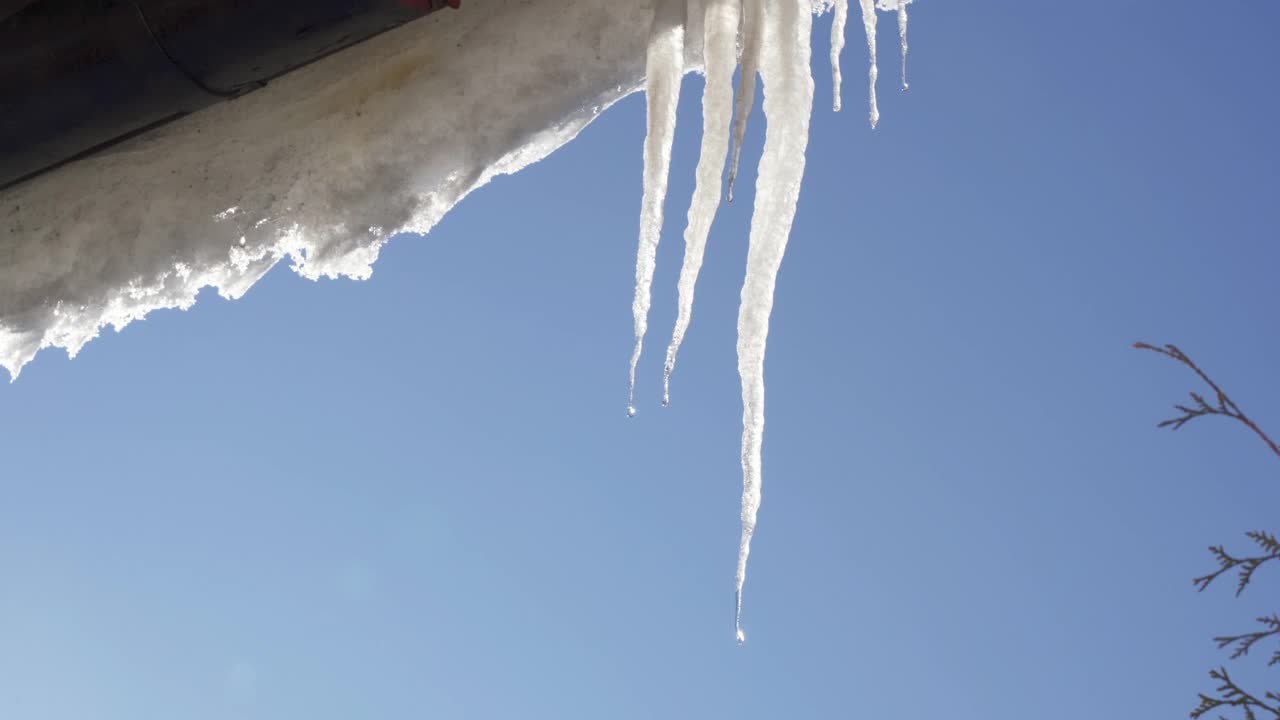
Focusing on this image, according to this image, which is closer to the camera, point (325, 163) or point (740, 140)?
point (740, 140)

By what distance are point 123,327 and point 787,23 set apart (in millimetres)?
1062

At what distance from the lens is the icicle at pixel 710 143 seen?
4.30ft

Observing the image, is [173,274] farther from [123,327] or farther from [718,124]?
[718,124]

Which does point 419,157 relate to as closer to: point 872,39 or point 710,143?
point 710,143

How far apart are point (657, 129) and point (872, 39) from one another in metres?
0.36

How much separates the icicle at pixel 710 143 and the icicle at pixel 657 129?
4 centimetres

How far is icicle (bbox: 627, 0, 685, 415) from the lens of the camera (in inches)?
51.6

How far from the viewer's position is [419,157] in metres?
1.38

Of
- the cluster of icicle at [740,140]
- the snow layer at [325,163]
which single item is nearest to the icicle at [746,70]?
the cluster of icicle at [740,140]

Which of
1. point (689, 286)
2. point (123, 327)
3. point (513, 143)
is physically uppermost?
point (513, 143)

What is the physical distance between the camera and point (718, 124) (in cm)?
134

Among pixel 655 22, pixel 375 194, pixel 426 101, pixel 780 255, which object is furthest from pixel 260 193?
pixel 780 255

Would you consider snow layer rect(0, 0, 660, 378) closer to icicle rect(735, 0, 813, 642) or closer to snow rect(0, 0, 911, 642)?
snow rect(0, 0, 911, 642)

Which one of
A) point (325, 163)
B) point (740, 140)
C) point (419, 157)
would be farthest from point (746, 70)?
point (325, 163)
